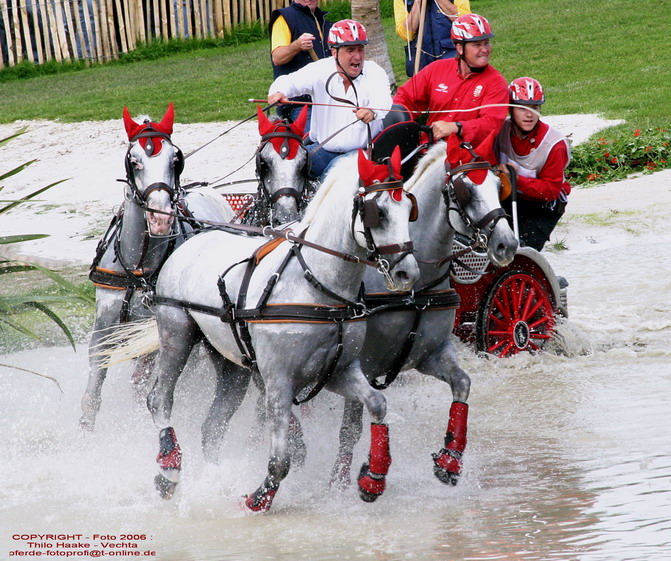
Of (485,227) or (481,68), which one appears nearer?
(485,227)

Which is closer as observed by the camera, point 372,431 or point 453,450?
point 372,431

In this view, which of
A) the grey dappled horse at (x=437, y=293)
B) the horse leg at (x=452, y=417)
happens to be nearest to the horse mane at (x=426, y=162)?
the grey dappled horse at (x=437, y=293)

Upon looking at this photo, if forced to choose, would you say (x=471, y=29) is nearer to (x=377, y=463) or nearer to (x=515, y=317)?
(x=515, y=317)

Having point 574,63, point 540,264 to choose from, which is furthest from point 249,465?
point 574,63

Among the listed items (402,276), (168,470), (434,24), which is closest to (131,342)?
(168,470)

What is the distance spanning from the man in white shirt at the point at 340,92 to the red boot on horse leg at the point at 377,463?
2.44 metres

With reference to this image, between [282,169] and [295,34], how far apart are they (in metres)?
2.38

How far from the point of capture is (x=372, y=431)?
17.1 feet

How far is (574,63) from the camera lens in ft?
61.0

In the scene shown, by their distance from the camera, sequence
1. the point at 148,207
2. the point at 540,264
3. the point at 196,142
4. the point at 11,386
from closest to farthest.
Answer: the point at 148,207
the point at 540,264
the point at 11,386
the point at 196,142

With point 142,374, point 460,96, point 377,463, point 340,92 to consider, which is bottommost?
point 142,374

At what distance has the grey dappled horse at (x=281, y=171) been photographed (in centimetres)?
649

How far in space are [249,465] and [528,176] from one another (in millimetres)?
2582

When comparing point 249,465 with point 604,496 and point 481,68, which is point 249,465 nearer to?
point 604,496
